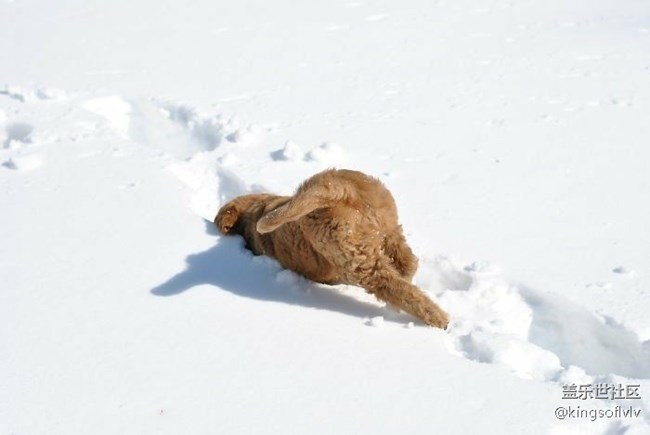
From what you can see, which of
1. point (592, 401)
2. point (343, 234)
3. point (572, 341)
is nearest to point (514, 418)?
point (592, 401)

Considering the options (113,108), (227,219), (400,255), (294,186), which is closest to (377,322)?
(400,255)

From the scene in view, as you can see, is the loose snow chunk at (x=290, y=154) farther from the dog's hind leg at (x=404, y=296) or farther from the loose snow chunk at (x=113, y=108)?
the dog's hind leg at (x=404, y=296)

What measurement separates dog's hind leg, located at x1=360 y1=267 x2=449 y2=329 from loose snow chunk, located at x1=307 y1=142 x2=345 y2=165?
5.34 feet

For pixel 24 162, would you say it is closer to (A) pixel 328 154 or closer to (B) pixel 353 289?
(A) pixel 328 154

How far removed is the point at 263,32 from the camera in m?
6.96

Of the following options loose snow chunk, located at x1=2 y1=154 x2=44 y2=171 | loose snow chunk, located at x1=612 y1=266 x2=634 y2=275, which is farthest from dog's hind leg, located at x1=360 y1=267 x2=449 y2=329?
loose snow chunk, located at x1=2 y1=154 x2=44 y2=171

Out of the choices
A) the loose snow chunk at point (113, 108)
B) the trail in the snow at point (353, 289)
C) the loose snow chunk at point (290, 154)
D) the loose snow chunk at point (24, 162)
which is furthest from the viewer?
the loose snow chunk at point (113, 108)

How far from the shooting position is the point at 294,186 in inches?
168

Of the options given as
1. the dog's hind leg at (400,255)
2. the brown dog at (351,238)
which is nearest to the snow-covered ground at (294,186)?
the brown dog at (351,238)

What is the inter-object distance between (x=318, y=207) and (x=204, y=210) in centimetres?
145

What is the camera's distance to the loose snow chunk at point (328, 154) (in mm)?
4508

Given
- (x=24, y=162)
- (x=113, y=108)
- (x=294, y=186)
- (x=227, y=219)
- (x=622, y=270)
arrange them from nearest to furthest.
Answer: (x=622, y=270)
(x=227, y=219)
(x=294, y=186)
(x=24, y=162)
(x=113, y=108)

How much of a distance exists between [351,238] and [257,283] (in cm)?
61

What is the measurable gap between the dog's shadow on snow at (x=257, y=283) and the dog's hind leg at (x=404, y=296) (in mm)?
107
